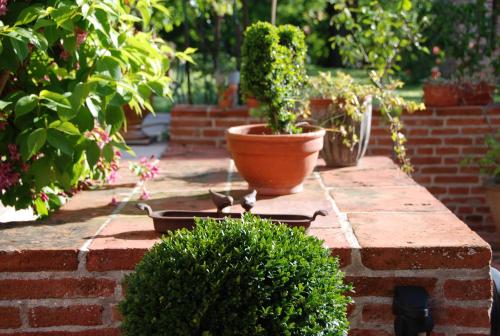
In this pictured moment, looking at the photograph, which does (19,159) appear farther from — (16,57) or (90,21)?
(90,21)

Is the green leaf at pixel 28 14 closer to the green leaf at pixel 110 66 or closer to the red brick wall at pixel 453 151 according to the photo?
the green leaf at pixel 110 66

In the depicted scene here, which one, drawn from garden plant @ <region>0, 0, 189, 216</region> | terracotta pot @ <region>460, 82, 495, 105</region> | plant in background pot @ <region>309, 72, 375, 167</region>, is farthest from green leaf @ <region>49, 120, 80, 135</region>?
terracotta pot @ <region>460, 82, 495, 105</region>

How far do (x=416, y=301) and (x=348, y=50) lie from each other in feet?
12.6

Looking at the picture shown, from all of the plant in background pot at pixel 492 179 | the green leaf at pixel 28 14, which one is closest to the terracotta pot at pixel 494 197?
the plant in background pot at pixel 492 179

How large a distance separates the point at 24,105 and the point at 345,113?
1999mm

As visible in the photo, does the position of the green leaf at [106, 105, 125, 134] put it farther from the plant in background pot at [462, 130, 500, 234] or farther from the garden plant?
the plant in background pot at [462, 130, 500, 234]

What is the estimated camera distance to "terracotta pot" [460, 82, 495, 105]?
5.63m

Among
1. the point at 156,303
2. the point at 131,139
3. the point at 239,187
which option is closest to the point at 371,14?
the point at 131,139

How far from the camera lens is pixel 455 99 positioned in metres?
5.59

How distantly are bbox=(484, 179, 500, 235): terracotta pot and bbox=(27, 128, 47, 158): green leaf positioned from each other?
11.9 ft

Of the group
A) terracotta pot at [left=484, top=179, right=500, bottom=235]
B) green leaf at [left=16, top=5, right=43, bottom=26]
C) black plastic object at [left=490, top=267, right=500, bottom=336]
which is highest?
green leaf at [left=16, top=5, right=43, bottom=26]

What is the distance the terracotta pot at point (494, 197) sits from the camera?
194 inches

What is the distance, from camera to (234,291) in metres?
1.64

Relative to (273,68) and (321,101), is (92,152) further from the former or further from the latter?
(321,101)
